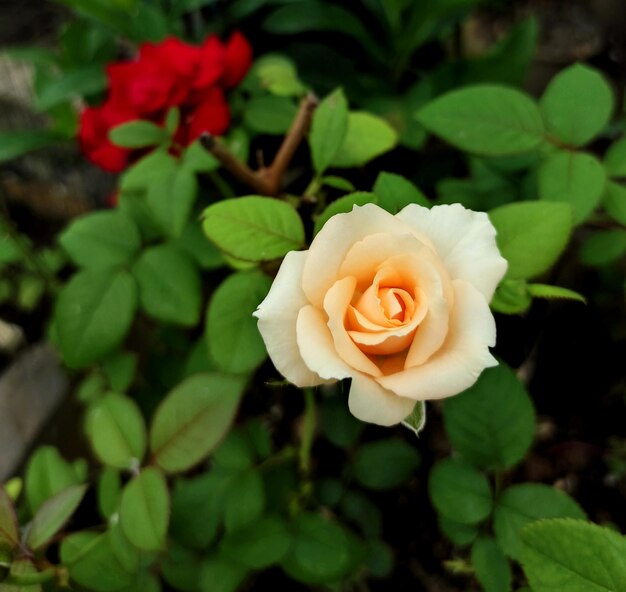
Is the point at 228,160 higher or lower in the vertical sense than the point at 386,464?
higher

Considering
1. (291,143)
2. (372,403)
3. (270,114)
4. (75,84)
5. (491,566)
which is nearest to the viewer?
(372,403)

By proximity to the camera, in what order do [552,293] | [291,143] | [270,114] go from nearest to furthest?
[552,293] < [291,143] < [270,114]

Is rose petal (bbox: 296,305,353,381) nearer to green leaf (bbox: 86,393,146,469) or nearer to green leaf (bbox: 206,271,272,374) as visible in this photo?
green leaf (bbox: 206,271,272,374)

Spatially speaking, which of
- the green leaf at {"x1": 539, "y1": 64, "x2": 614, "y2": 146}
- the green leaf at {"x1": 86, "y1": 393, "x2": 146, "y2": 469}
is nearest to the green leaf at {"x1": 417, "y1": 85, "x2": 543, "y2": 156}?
the green leaf at {"x1": 539, "y1": 64, "x2": 614, "y2": 146}

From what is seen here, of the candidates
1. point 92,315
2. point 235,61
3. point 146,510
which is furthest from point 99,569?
point 235,61

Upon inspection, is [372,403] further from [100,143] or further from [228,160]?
[100,143]

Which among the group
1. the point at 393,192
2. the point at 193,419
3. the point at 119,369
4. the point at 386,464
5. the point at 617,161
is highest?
the point at 393,192

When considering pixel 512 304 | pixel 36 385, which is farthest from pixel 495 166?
pixel 36 385
